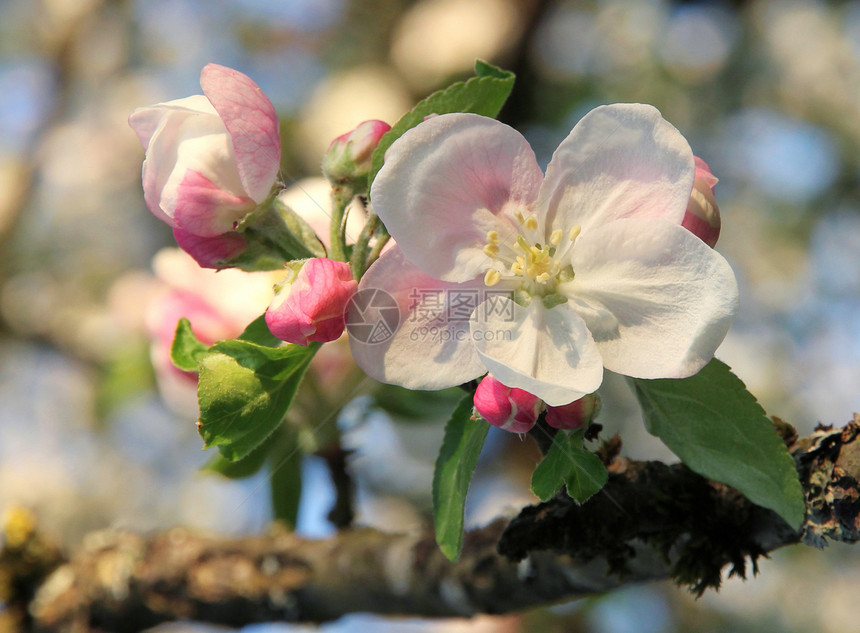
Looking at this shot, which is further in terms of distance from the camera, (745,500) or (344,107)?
(344,107)

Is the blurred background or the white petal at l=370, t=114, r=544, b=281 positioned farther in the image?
the blurred background

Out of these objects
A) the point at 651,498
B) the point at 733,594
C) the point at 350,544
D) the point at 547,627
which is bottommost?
the point at 733,594

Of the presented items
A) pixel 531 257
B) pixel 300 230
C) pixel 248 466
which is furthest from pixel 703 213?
pixel 248 466

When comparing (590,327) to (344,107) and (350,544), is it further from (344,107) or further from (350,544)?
(344,107)

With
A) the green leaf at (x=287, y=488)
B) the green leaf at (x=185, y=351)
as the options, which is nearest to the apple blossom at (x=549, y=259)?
the green leaf at (x=185, y=351)

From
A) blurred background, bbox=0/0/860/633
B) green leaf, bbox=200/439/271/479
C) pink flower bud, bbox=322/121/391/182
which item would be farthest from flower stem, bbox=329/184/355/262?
blurred background, bbox=0/0/860/633

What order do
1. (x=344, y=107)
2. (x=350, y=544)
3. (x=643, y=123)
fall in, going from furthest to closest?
(x=344, y=107) → (x=350, y=544) → (x=643, y=123)

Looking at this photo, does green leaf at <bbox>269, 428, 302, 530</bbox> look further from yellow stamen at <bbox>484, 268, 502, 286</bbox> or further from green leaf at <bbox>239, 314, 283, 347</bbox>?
yellow stamen at <bbox>484, 268, 502, 286</bbox>

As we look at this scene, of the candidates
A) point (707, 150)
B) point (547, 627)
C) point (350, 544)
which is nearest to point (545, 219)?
point (350, 544)
